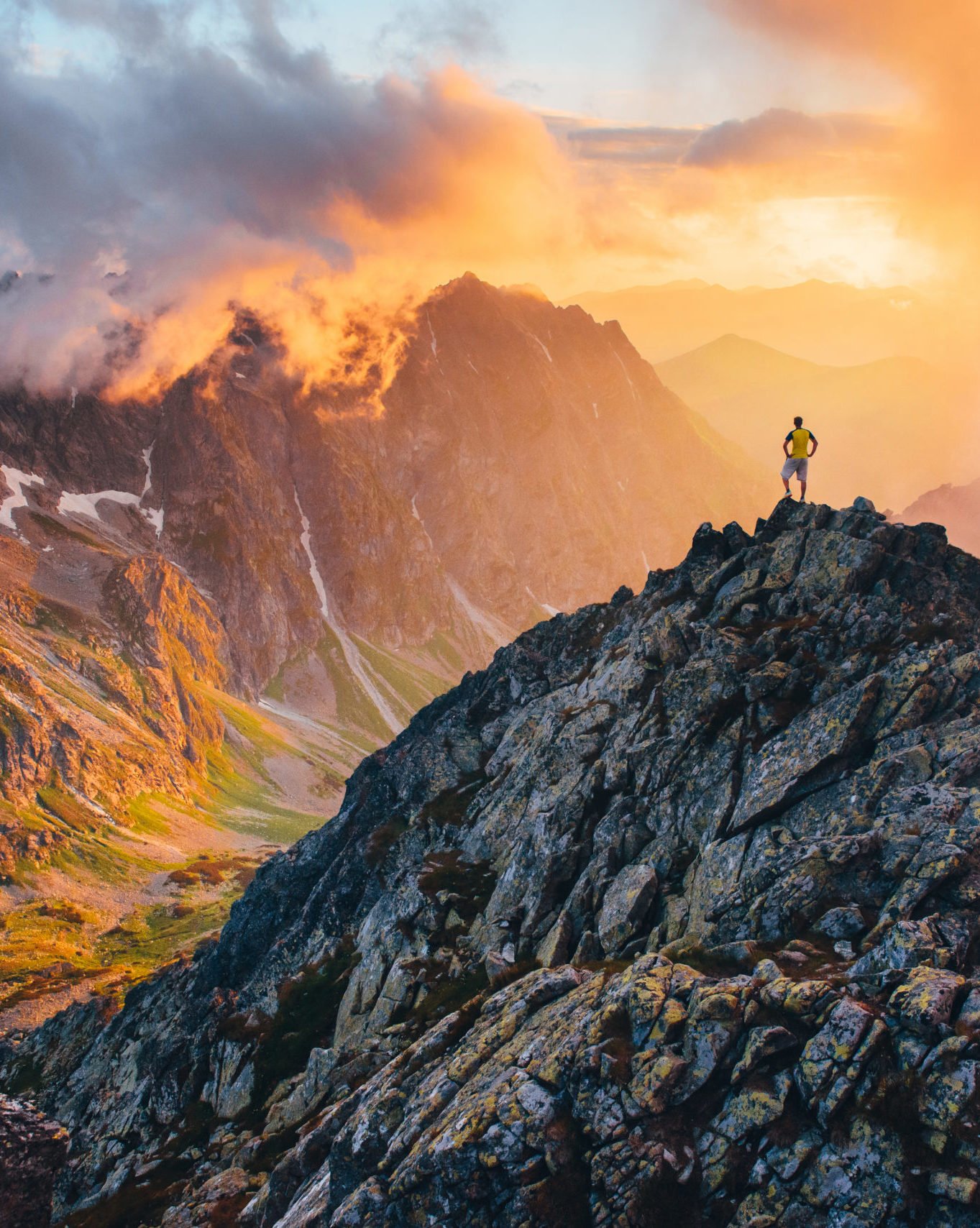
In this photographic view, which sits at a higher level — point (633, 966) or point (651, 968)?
point (651, 968)

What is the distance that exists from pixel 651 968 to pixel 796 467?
35543 mm

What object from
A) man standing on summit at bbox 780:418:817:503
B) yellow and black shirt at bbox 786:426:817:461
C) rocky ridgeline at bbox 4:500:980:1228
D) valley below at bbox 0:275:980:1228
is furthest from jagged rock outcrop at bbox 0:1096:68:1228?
yellow and black shirt at bbox 786:426:817:461

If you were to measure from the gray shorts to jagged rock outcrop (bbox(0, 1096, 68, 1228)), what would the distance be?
198 ft

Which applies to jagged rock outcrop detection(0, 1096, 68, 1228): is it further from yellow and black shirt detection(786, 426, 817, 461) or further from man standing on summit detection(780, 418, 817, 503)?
yellow and black shirt detection(786, 426, 817, 461)

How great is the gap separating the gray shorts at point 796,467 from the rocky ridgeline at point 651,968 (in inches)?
244

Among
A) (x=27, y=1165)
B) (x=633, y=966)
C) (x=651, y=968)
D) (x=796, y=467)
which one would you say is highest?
(x=796, y=467)

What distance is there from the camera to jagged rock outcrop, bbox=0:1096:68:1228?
47.2 meters

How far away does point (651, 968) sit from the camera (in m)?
27.5

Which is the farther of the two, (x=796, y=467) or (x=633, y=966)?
(x=796, y=467)

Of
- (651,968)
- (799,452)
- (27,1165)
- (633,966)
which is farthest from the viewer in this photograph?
(799,452)

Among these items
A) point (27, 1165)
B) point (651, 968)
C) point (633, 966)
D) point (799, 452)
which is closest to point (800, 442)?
point (799, 452)

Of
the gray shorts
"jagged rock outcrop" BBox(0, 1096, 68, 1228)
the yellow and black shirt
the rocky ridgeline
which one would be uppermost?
the yellow and black shirt

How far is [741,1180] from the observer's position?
21.3m

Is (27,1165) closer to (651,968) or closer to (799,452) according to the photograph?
(651,968)
